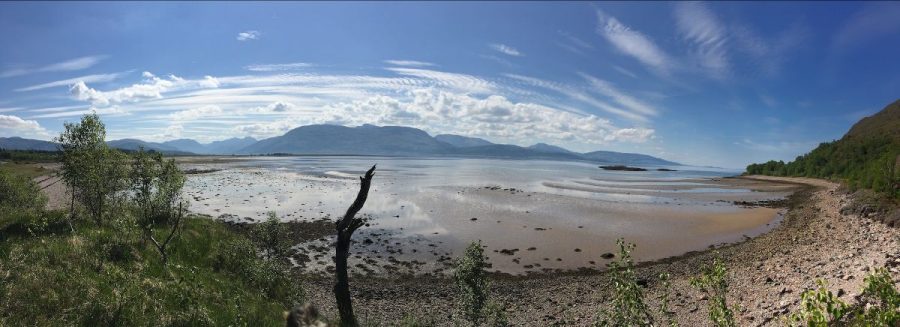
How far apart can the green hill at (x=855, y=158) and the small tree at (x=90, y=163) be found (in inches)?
2770

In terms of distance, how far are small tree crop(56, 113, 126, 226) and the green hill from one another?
7036 cm

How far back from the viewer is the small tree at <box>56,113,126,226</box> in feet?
76.3

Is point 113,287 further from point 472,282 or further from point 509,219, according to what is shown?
point 509,219

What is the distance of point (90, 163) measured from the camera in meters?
23.6

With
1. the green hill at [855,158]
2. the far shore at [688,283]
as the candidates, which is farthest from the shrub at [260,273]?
the green hill at [855,158]

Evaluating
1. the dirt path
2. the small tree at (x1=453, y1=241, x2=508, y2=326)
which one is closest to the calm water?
the dirt path

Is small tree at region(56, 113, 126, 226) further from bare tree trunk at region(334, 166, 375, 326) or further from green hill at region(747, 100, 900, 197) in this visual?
green hill at region(747, 100, 900, 197)

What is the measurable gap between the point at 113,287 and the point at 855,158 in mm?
126550

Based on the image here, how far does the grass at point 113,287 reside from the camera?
1214 centimetres

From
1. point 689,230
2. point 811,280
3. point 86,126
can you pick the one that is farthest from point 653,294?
point 86,126

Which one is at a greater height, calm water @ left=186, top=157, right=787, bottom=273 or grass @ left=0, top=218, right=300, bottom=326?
grass @ left=0, top=218, right=300, bottom=326

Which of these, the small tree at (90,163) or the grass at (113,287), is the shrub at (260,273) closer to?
the grass at (113,287)

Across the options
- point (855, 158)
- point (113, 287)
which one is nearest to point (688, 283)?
point (113, 287)

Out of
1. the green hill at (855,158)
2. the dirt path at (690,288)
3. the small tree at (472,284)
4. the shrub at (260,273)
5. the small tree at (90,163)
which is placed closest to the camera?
the small tree at (472,284)
